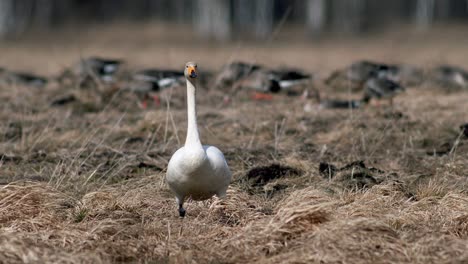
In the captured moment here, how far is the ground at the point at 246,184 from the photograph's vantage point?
19.6ft

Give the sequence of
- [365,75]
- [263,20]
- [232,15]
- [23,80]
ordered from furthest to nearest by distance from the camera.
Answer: [232,15], [263,20], [365,75], [23,80]

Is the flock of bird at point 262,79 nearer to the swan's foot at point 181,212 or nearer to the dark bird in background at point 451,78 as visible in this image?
the dark bird in background at point 451,78

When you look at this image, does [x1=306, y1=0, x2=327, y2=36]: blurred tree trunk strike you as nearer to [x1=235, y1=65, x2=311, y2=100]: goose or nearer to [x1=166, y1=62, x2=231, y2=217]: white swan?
[x1=235, y1=65, x2=311, y2=100]: goose

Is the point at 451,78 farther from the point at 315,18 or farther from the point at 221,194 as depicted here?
the point at 315,18

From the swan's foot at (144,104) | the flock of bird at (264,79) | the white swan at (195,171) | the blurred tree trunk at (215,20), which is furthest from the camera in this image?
the blurred tree trunk at (215,20)

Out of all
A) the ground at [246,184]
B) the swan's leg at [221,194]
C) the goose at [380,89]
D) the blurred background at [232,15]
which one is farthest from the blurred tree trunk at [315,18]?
the swan's leg at [221,194]

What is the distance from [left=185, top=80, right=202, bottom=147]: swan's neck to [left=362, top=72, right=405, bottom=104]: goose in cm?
802

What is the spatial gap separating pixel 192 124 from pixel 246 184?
1.64 m

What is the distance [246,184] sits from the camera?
8461mm

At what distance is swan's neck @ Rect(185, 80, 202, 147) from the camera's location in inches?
268

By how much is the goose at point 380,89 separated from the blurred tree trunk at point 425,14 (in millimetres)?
32105

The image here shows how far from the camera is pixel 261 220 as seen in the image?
6.51m

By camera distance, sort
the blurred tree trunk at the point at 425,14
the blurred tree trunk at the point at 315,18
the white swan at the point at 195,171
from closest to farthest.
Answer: the white swan at the point at 195,171, the blurred tree trunk at the point at 315,18, the blurred tree trunk at the point at 425,14

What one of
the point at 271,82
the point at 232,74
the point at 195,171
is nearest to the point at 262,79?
the point at 271,82
